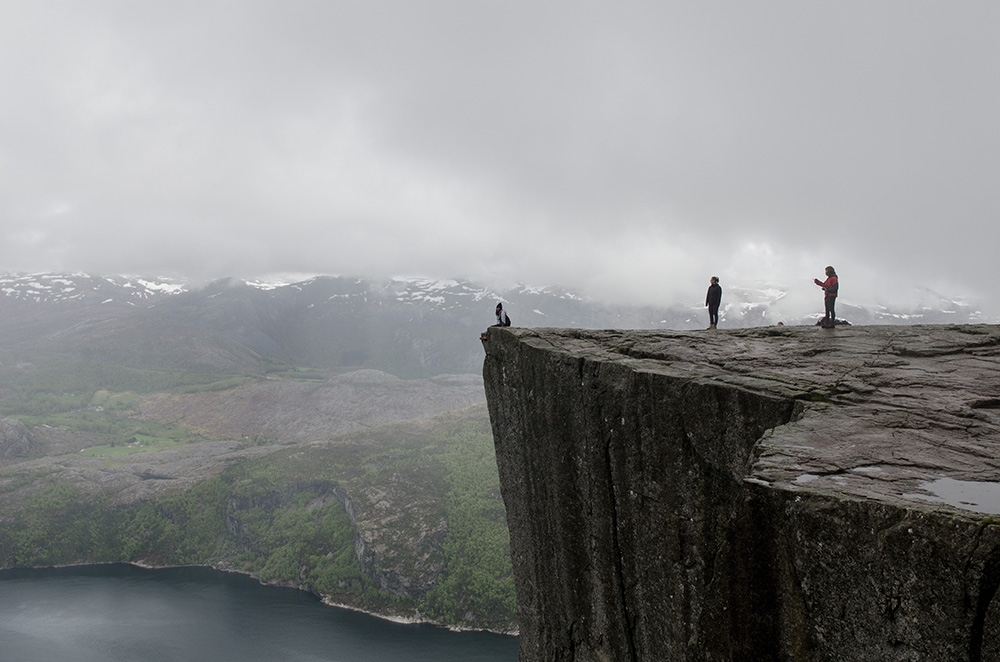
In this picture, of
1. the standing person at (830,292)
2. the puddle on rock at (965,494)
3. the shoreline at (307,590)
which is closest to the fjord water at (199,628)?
the shoreline at (307,590)

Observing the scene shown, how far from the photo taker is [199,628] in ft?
427

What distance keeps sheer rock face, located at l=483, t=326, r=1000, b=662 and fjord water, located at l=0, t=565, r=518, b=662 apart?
114452 mm

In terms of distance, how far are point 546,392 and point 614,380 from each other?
3.26 meters

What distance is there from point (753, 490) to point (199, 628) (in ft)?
509

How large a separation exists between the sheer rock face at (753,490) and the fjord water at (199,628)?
114452 millimetres

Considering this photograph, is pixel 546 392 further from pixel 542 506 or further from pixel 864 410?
pixel 864 410

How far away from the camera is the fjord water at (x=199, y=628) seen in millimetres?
117375

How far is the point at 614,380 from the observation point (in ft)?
48.3

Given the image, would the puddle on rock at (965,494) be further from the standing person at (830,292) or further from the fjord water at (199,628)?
the fjord water at (199,628)

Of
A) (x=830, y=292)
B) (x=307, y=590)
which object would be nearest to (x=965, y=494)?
(x=830, y=292)

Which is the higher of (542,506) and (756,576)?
(756,576)

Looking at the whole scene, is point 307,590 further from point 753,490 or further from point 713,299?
point 753,490

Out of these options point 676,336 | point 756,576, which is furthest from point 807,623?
point 676,336

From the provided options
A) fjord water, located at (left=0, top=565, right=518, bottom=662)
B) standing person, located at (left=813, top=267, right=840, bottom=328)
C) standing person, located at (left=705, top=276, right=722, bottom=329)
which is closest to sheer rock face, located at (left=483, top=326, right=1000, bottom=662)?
standing person, located at (left=813, top=267, right=840, bottom=328)
